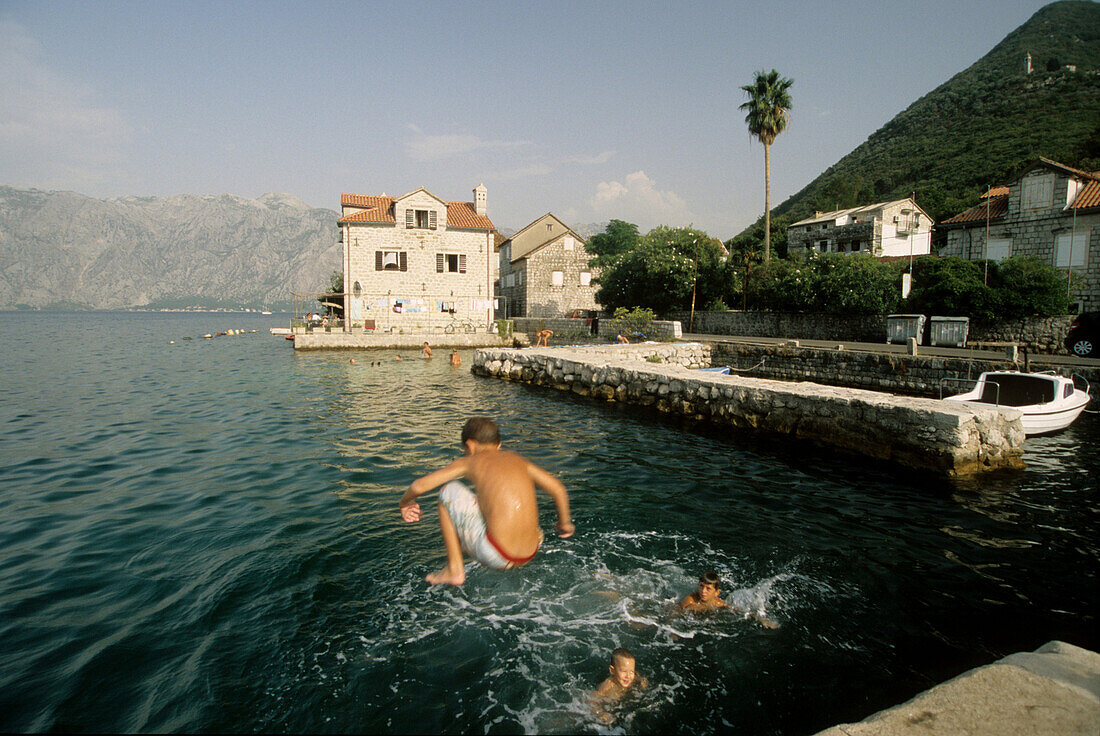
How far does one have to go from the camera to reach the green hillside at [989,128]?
53.9 metres

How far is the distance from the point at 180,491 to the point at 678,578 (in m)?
8.41

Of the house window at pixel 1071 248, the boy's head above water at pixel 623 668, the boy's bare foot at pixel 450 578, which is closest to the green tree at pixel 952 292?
the house window at pixel 1071 248

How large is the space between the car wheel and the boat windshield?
10.7 metres

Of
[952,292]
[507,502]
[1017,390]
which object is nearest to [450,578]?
[507,502]

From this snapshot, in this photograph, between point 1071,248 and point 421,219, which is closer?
point 1071,248

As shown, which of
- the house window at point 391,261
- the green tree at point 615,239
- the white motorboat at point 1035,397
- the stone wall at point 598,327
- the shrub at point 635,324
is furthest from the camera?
the green tree at point 615,239

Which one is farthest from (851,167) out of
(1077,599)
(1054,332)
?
(1077,599)

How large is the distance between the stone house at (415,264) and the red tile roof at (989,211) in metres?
32.8

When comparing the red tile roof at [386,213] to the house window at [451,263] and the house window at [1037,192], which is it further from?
the house window at [1037,192]

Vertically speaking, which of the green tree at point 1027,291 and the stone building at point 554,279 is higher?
the stone building at point 554,279

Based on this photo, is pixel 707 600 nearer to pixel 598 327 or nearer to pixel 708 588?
pixel 708 588

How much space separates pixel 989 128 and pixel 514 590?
85.6m

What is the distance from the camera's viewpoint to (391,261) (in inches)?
1580

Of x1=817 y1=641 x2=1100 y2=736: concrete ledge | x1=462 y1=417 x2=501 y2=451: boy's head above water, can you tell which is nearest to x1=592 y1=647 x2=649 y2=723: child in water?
x1=817 y1=641 x2=1100 y2=736: concrete ledge
